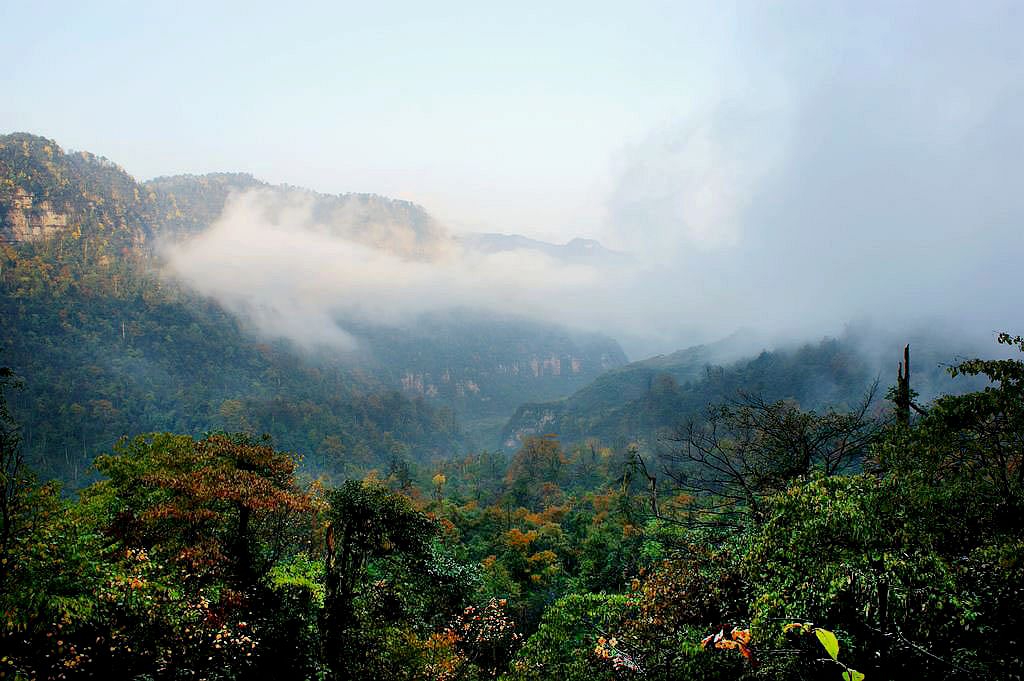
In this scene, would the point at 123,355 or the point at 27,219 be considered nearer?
the point at 123,355

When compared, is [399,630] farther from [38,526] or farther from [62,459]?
[62,459]

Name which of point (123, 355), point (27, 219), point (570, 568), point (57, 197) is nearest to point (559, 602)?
point (570, 568)

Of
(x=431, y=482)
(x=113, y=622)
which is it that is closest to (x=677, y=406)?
(x=431, y=482)

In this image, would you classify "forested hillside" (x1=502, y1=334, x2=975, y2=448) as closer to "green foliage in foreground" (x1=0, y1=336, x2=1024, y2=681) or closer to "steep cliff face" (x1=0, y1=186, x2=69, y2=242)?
"green foliage in foreground" (x1=0, y1=336, x2=1024, y2=681)

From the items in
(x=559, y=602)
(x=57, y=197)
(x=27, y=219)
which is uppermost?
(x=57, y=197)

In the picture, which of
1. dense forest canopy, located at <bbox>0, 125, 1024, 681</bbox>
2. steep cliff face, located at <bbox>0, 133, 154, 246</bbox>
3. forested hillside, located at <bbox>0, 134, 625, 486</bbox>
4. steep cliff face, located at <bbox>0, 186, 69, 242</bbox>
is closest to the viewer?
dense forest canopy, located at <bbox>0, 125, 1024, 681</bbox>

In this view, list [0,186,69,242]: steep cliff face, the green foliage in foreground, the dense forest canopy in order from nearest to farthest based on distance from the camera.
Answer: the green foliage in foreground
the dense forest canopy
[0,186,69,242]: steep cliff face

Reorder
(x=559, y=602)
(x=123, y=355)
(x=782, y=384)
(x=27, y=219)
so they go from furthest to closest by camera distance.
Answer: (x=27, y=219) < (x=123, y=355) < (x=782, y=384) < (x=559, y=602)

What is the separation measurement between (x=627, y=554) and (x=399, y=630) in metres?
17.1

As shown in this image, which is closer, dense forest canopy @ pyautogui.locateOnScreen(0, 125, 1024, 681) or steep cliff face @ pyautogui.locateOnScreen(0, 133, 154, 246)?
dense forest canopy @ pyautogui.locateOnScreen(0, 125, 1024, 681)

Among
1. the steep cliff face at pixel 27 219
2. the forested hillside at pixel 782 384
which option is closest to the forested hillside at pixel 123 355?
the steep cliff face at pixel 27 219

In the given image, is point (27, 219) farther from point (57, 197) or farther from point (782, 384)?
point (782, 384)

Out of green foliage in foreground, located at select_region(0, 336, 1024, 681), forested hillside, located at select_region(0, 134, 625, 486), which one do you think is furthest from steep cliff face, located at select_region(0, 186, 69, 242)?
green foliage in foreground, located at select_region(0, 336, 1024, 681)

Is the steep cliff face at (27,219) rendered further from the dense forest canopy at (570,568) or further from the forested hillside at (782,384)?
the dense forest canopy at (570,568)
